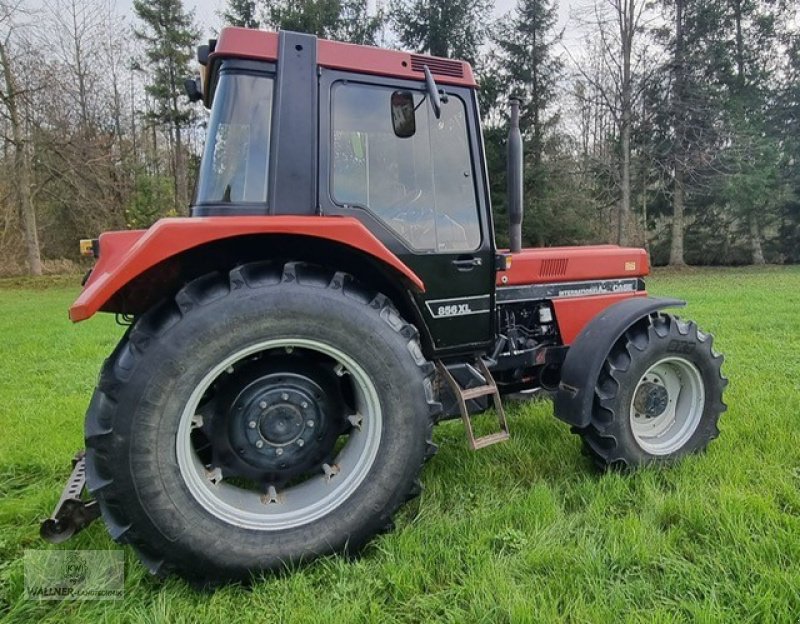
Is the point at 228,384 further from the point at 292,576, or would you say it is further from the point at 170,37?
the point at 170,37

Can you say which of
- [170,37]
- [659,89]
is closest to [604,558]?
[659,89]

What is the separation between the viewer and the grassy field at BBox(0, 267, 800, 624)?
1628 millimetres

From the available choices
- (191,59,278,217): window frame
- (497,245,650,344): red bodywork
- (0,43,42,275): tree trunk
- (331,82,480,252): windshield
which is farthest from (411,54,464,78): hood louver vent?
(0,43,42,275): tree trunk

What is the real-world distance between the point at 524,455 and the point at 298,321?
1641mm

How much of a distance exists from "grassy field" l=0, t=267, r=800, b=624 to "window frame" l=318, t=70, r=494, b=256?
1.22m

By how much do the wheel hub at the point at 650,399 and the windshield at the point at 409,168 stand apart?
1237 millimetres

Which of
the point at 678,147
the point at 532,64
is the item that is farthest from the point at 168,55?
the point at 678,147

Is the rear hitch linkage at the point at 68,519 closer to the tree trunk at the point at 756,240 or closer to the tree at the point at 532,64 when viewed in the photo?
the tree at the point at 532,64

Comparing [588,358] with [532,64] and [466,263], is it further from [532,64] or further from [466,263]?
[532,64]

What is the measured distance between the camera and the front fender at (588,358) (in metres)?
2.39

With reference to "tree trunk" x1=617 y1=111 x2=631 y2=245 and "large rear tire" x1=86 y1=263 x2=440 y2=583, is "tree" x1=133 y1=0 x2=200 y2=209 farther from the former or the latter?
"large rear tire" x1=86 y1=263 x2=440 y2=583

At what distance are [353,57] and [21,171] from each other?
1934 cm

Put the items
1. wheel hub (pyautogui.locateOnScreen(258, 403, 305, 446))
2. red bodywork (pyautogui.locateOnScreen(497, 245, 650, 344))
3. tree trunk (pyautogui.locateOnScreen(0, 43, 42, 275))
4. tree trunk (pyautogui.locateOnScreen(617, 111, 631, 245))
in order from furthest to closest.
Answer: tree trunk (pyautogui.locateOnScreen(617, 111, 631, 245)) < tree trunk (pyautogui.locateOnScreen(0, 43, 42, 275)) < red bodywork (pyautogui.locateOnScreen(497, 245, 650, 344)) < wheel hub (pyautogui.locateOnScreen(258, 403, 305, 446))

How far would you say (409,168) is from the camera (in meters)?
2.30
